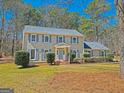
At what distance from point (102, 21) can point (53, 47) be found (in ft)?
64.1

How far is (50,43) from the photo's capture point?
46.2 metres

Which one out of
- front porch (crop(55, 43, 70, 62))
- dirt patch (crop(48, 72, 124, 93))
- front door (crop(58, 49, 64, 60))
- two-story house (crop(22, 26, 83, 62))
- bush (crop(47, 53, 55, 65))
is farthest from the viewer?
front door (crop(58, 49, 64, 60))

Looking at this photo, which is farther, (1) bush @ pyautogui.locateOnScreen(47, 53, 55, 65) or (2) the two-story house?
(2) the two-story house

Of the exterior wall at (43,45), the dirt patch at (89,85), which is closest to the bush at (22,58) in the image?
the exterior wall at (43,45)

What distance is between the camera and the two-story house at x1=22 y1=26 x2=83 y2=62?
4406 centimetres

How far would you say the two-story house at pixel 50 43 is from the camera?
44062 mm

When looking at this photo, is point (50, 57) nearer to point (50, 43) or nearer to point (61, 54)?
point (61, 54)

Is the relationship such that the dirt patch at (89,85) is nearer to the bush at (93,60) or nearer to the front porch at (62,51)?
the bush at (93,60)

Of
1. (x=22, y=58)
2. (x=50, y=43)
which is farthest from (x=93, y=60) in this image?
(x=22, y=58)

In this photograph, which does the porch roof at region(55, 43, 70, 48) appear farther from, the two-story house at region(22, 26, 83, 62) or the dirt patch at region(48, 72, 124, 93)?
the dirt patch at region(48, 72, 124, 93)

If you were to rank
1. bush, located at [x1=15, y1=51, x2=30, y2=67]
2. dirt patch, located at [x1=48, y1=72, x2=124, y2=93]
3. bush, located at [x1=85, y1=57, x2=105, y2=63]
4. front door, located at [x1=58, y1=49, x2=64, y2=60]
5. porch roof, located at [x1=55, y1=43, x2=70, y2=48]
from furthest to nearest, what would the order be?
1. front door, located at [x1=58, y1=49, x2=64, y2=60]
2. porch roof, located at [x1=55, y1=43, x2=70, y2=48]
3. bush, located at [x1=85, y1=57, x2=105, y2=63]
4. bush, located at [x1=15, y1=51, x2=30, y2=67]
5. dirt patch, located at [x1=48, y1=72, x2=124, y2=93]

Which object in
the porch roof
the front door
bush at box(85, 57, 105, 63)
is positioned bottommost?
bush at box(85, 57, 105, 63)

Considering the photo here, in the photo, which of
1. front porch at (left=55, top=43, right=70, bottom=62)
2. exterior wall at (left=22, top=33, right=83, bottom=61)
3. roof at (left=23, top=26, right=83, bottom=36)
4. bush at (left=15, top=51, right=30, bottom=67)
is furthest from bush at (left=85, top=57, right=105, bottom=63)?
bush at (left=15, top=51, right=30, bottom=67)

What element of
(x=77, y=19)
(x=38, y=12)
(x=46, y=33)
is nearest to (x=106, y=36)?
(x=77, y=19)
